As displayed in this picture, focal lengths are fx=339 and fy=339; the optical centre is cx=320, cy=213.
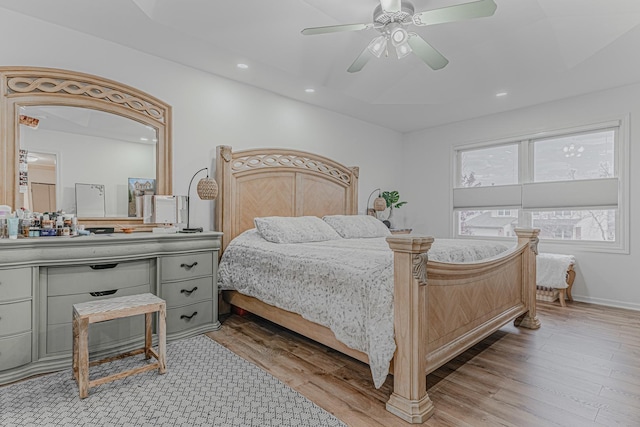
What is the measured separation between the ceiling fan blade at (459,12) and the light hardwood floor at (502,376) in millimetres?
2283

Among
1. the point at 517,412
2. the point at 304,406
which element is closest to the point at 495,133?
the point at 517,412

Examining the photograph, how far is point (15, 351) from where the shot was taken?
2113 mm

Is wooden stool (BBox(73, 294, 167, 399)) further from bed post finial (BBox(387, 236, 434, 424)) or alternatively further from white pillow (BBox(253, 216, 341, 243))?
bed post finial (BBox(387, 236, 434, 424))

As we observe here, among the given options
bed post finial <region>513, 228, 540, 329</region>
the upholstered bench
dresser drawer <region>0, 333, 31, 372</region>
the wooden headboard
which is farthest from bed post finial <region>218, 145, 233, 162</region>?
the upholstered bench

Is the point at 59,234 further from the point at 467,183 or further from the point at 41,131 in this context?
the point at 467,183

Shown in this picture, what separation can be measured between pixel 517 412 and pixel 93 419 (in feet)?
7.34

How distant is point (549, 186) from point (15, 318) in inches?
219

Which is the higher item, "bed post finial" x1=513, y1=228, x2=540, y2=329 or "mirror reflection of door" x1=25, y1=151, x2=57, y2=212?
"mirror reflection of door" x1=25, y1=151, x2=57, y2=212

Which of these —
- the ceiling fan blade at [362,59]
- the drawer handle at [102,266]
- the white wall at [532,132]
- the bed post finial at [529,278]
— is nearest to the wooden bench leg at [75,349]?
the drawer handle at [102,266]

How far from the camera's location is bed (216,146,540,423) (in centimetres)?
179

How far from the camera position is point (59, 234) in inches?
96.7

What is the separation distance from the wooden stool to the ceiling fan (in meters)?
2.19

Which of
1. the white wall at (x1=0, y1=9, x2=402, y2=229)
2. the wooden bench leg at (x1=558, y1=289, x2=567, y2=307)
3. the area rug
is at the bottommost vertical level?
the area rug

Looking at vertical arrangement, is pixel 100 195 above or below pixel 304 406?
above
